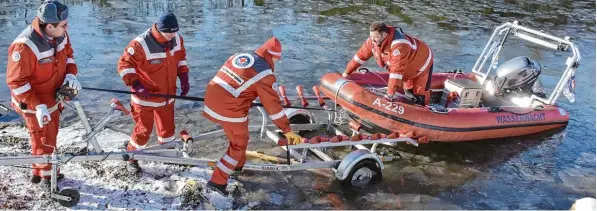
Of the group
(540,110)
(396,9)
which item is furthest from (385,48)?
(396,9)

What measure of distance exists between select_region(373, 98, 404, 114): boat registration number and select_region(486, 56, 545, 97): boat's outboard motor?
191 cm

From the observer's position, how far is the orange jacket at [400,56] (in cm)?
573

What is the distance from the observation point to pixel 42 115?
3779 mm

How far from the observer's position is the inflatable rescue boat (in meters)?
5.69

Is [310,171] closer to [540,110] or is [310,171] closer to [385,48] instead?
[385,48]

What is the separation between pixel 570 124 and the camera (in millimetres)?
7133

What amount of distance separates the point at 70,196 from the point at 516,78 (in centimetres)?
531

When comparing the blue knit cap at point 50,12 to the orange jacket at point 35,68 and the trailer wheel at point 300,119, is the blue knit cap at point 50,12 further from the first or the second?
the trailer wheel at point 300,119

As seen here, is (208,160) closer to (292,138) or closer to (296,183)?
(292,138)

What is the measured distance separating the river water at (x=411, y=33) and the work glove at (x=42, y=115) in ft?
6.77

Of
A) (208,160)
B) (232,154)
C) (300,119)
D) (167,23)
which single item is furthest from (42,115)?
(300,119)

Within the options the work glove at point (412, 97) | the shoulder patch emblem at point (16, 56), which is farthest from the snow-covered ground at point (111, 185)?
the work glove at point (412, 97)

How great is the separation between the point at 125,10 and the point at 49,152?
935 cm

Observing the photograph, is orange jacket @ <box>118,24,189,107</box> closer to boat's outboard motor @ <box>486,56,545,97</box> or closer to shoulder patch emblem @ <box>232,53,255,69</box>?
shoulder patch emblem @ <box>232,53,255,69</box>
